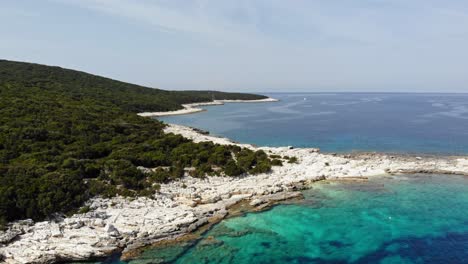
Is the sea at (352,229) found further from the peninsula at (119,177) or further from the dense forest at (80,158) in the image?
the dense forest at (80,158)

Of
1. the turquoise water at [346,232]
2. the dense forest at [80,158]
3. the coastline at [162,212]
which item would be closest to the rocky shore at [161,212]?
the coastline at [162,212]

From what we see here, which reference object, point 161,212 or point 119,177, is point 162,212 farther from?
point 119,177

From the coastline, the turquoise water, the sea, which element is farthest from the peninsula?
the turquoise water

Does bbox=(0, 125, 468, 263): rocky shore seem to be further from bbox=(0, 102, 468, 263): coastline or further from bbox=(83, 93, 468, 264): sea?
bbox=(83, 93, 468, 264): sea

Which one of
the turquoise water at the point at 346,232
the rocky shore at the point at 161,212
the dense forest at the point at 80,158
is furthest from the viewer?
the dense forest at the point at 80,158

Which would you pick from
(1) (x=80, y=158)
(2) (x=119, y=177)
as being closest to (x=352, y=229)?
(2) (x=119, y=177)

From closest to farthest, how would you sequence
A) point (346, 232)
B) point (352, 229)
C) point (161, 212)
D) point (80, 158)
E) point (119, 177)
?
point (346, 232), point (352, 229), point (161, 212), point (119, 177), point (80, 158)

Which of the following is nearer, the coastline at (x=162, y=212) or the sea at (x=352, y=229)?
the coastline at (x=162, y=212)
